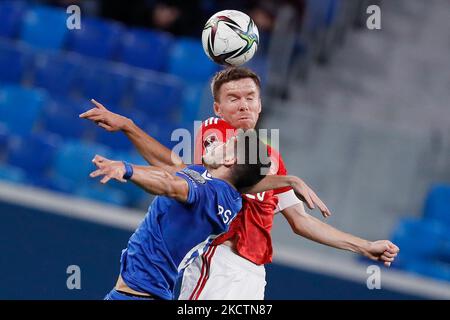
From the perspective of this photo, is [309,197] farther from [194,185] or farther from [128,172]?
[128,172]

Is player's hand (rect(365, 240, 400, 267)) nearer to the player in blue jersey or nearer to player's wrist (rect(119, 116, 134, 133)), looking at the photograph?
the player in blue jersey

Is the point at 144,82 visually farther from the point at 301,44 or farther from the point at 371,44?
the point at 371,44

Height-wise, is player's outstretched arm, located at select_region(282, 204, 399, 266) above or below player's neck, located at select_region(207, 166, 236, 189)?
below

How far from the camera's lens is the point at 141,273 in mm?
6355

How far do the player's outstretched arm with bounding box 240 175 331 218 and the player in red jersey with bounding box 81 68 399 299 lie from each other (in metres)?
0.40

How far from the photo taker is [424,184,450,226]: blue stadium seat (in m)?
10.1

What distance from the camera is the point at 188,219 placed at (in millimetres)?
6230

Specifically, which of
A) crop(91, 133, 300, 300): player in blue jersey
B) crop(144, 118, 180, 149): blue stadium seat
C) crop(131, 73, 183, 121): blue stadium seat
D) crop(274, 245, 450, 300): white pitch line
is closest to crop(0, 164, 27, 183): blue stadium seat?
crop(144, 118, 180, 149): blue stadium seat

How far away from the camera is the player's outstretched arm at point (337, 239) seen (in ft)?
20.7

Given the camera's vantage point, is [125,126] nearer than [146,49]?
Yes

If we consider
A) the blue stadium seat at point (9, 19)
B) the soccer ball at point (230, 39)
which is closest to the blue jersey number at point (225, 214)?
the soccer ball at point (230, 39)

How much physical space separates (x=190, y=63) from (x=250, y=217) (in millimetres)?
5096

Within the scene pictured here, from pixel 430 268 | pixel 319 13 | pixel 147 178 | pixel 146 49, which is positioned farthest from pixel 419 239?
pixel 147 178

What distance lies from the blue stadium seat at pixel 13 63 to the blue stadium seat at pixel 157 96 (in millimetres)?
1161
